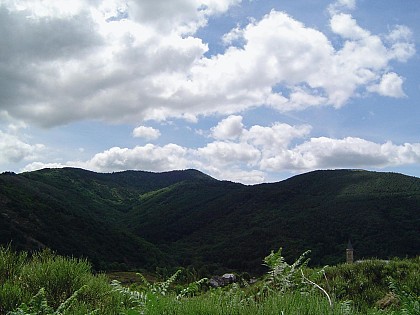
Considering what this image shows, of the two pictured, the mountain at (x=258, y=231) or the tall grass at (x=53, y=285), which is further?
the mountain at (x=258, y=231)

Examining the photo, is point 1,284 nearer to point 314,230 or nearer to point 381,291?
point 381,291

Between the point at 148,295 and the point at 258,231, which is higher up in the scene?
the point at 148,295

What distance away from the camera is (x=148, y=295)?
354 cm

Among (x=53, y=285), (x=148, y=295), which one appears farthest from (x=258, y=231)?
(x=148, y=295)

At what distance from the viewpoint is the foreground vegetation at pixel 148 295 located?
338 cm

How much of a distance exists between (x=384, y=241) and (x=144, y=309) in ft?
400

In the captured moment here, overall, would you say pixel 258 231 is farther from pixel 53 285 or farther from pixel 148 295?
pixel 148 295

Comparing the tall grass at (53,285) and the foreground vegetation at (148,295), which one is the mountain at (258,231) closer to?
the tall grass at (53,285)

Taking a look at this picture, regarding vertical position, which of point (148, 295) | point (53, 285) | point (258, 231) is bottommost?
→ point (258, 231)

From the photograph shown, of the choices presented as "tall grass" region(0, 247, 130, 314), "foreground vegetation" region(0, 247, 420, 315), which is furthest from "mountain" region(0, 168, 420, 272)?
"foreground vegetation" region(0, 247, 420, 315)

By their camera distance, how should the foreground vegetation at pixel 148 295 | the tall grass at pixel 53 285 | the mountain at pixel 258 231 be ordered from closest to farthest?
the foreground vegetation at pixel 148 295 → the tall grass at pixel 53 285 → the mountain at pixel 258 231

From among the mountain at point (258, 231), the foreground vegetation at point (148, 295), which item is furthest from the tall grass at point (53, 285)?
the mountain at point (258, 231)

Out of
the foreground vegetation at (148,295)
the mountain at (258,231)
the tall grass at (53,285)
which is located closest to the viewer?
the foreground vegetation at (148,295)

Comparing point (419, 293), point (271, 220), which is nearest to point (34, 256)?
point (419, 293)
